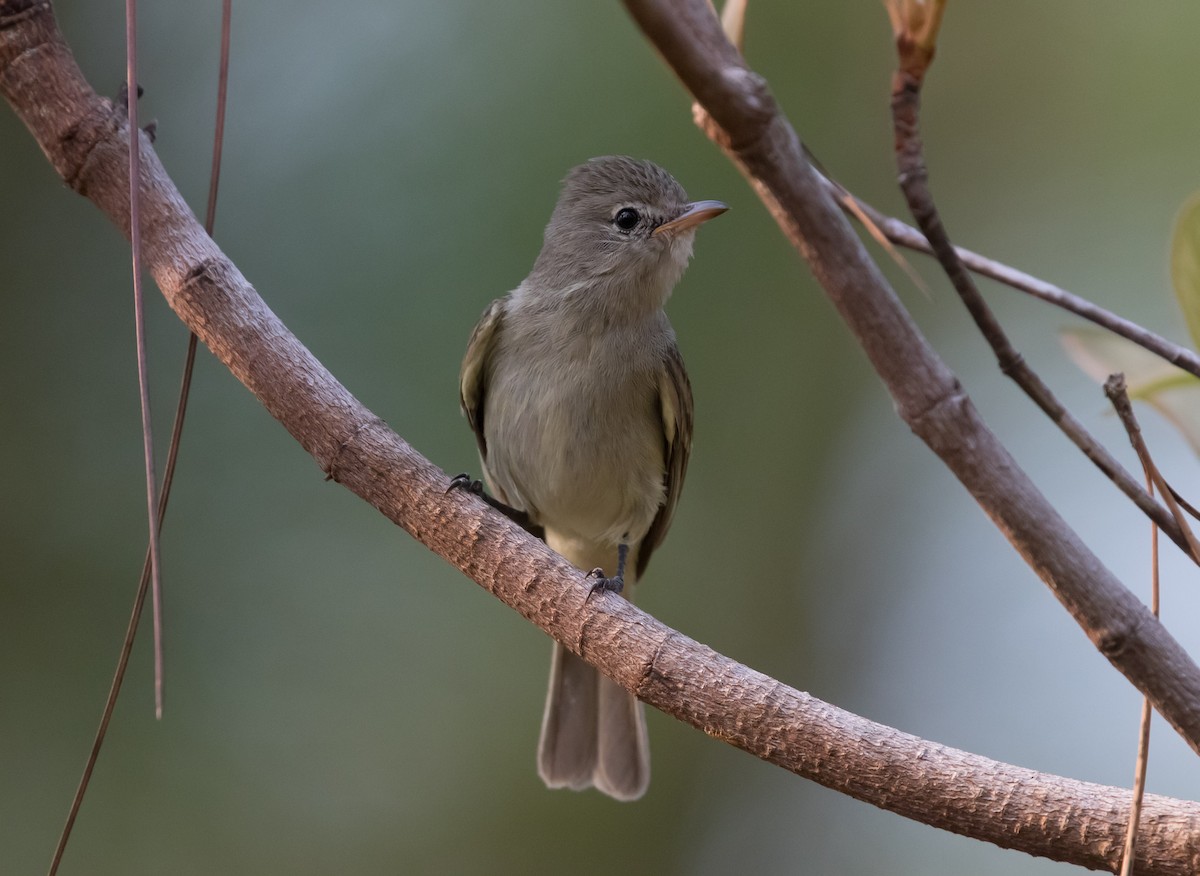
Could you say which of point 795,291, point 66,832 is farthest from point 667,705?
point 795,291

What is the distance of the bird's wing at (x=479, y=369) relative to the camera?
4.04 meters

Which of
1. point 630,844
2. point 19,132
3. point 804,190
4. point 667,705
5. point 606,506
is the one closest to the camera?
→ point 804,190

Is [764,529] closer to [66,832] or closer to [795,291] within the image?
[795,291]

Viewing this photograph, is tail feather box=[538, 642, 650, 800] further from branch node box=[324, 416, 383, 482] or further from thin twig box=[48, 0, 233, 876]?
thin twig box=[48, 0, 233, 876]

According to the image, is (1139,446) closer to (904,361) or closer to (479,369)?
(904,361)

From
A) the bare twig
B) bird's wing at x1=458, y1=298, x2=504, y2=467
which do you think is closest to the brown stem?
the bare twig

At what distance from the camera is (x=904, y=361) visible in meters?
1.07

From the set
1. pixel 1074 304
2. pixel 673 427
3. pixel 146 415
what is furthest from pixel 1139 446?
pixel 673 427

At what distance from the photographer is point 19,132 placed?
15.3 ft

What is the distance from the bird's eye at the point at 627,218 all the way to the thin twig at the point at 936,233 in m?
2.93

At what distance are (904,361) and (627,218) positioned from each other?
9.80 ft

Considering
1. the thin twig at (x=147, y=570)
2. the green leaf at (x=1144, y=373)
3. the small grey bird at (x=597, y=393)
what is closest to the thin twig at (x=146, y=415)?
the thin twig at (x=147, y=570)

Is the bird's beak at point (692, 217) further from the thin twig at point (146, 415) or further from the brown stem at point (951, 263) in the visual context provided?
the brown stem at point (951, 263)

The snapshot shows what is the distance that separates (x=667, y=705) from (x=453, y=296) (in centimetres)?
322
